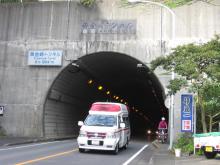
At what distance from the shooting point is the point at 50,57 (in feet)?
102

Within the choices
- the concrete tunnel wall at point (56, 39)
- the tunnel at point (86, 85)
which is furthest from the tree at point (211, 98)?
the concrete tunnel wall at point (56, 39)

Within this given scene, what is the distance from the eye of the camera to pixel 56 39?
31.2 metres

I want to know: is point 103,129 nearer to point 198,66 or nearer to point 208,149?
point 208,149

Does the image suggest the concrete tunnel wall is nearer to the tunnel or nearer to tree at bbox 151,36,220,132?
the tunnel

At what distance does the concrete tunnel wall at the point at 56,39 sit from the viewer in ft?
98.4

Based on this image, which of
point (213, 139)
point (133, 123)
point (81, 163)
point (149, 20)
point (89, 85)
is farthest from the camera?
point (133, 123)

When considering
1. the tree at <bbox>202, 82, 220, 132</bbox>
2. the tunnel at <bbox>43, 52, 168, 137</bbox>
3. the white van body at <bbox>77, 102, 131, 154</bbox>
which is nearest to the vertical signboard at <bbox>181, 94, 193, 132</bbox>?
the tree at <bbox>202, 82, 220, 132</bbox>

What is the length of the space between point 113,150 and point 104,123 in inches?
56.7

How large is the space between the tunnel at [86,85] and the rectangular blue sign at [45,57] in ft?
3.02

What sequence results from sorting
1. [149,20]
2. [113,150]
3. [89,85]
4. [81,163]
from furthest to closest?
[89,85], [149,20], [113,150], [81,163]

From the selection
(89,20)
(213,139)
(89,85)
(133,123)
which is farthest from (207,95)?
(133,123)

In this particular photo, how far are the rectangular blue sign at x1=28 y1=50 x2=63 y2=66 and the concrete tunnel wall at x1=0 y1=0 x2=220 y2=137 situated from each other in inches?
14.1

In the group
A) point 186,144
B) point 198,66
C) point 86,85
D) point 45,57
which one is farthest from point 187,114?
point 86,85

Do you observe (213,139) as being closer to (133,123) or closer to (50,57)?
(50,57)
